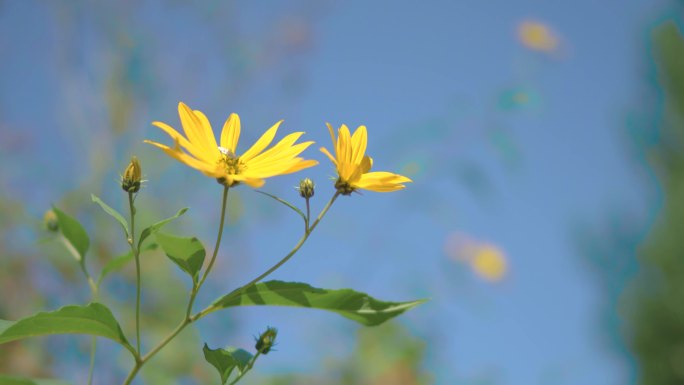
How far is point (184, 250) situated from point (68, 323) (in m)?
0.07

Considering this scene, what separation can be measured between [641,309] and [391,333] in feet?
18.3

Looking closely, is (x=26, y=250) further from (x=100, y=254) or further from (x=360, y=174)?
(x=360, y=174)

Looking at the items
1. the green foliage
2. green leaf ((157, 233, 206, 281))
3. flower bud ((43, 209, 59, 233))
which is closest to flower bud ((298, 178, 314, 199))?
green leaf ((157, 233, 206, 281))

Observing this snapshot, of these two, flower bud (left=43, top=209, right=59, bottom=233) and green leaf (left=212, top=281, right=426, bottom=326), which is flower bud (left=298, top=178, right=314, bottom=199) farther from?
flower bud (left=43, top=209, right=59, bottom=233)

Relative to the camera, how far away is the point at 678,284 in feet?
21.4

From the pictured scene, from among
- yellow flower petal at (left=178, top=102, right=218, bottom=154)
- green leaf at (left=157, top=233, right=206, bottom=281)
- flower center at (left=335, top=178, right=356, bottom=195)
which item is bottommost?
green leaf at (left=157, top=233, right=206, bottom=281)

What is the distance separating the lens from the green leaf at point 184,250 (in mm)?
341

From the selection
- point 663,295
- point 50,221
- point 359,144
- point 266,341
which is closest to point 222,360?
point 266,341

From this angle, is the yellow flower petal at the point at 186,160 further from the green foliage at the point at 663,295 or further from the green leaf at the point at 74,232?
the green foliage at the point at 663,295

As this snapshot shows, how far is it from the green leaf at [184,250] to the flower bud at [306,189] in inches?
4.1

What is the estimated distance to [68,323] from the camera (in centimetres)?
33

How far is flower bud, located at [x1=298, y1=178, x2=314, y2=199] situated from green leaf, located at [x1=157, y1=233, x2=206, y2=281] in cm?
10

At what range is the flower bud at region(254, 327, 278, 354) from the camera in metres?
0.42

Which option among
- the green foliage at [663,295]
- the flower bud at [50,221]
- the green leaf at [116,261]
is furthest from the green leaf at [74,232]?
the green foliage at [663,295]
